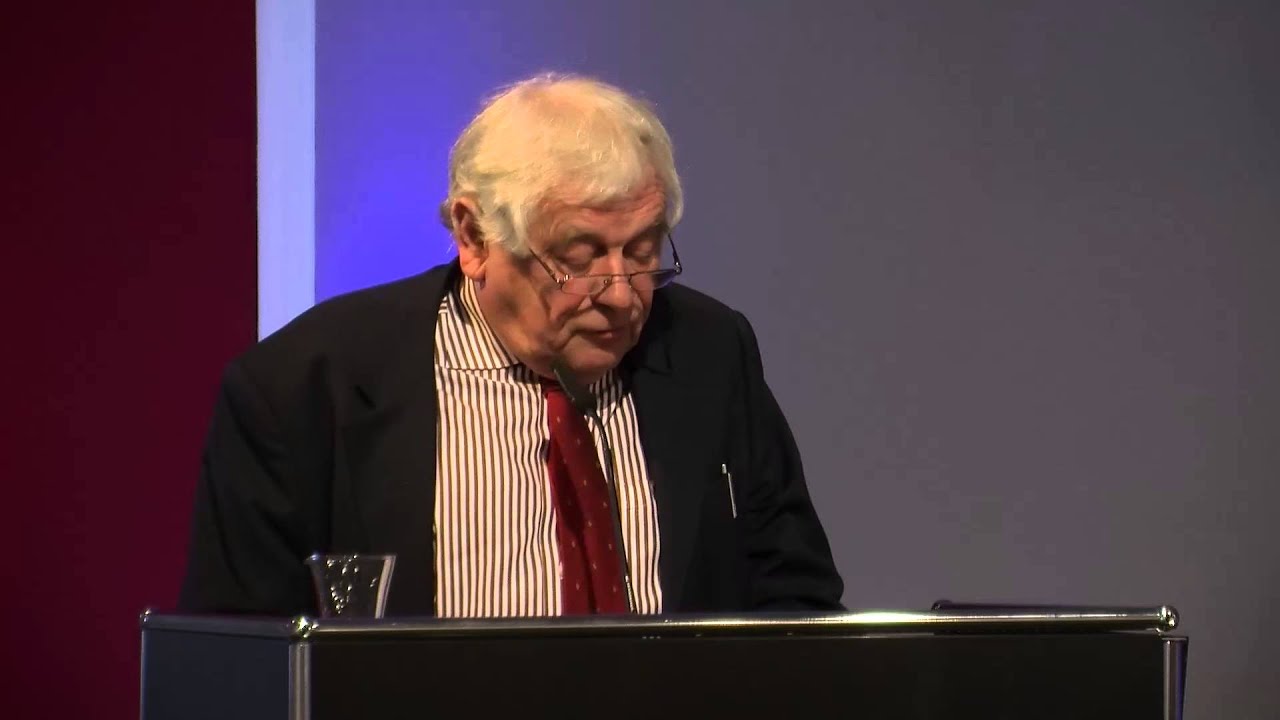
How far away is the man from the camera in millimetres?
1873

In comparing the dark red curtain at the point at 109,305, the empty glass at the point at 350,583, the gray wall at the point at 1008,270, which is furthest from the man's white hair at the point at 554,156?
the gray wall at the point at 1008,270

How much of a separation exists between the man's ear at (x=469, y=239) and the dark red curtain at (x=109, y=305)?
34.9 inches

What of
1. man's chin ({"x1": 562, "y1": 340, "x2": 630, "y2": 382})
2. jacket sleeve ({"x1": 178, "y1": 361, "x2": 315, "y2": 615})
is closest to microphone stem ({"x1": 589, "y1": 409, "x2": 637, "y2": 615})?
man's chin ({"x1": 562, "y1": 340, "x2": 630, "y2": 382})

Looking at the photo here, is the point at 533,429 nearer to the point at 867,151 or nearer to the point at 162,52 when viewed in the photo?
the point at 162,52

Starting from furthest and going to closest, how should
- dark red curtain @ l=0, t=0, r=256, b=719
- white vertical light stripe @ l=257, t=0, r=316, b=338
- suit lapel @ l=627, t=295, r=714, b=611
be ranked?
1. white vertical light stripe @ l=257, t=0, r=316, b=338
2. dark red curtain @ l=0, t=0, r=256, b=719
3. suit lapel @ l=627, t=295, r=714, b=611

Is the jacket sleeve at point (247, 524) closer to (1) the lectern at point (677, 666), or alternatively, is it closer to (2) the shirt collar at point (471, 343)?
(2) the shirt collar at point (471, 343)

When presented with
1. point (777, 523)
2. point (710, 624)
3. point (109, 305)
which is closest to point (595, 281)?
point (777, 523)

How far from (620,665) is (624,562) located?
0.52 m

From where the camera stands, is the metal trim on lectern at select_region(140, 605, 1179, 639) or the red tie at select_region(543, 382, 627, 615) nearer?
the metal trim on lectern at select_region(140, 605, 1179, 639)

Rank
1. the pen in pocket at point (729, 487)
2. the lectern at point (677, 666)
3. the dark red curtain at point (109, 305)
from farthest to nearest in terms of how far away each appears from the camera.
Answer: the dark red curtain at point (109, 305) < the pen in pocket at point (729, 487) < the lectern at point (677, 666)

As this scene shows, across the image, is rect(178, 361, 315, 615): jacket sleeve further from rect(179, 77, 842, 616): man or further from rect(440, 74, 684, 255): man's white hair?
rect(440, 74, 684, 255): man's white hair

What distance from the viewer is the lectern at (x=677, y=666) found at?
1.09 m

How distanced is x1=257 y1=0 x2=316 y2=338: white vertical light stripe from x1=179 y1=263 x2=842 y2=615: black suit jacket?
0.83 meters

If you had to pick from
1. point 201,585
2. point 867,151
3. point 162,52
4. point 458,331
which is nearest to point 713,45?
point 867,151
